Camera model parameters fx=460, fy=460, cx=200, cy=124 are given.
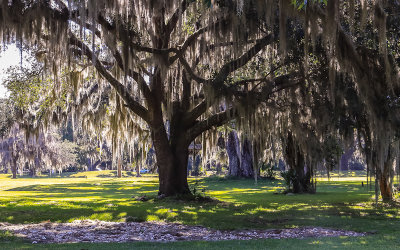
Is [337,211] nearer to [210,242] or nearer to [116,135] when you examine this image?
[210,242]

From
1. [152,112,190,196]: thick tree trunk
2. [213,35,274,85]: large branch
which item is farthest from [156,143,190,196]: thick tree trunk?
[213,35,274,85]: large branch

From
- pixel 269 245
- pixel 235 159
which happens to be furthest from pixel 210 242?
pixel 235 159

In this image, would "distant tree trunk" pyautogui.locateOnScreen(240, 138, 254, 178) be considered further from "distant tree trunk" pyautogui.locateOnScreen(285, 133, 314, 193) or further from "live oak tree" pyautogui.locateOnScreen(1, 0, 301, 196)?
"live oak tree" pyautogui.locateOnScreen(1, 0, 301, 196)

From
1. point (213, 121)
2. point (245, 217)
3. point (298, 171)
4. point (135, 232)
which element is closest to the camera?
point (135, 232)

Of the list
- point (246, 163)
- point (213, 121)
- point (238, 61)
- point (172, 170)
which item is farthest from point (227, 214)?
point (246, 163)

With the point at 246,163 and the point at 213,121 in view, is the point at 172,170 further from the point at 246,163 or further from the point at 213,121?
the point at 246,163

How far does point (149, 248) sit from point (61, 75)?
10526 mm

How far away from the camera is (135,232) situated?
9.95m

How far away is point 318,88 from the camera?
14008 millimetres

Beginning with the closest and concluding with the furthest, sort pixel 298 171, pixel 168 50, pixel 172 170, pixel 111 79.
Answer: pixel 168 50 → pixel 111 79 → pixel 172 170 → pixel 298 171

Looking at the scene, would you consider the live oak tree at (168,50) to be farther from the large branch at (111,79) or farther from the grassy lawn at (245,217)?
the grassy lawn at (245,217)

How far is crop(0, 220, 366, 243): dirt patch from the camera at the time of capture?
361 inches

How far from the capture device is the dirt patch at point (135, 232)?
9.16 metres

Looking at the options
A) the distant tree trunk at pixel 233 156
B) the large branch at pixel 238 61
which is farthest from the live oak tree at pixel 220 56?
the distant tree trunk at pixel 233 156
